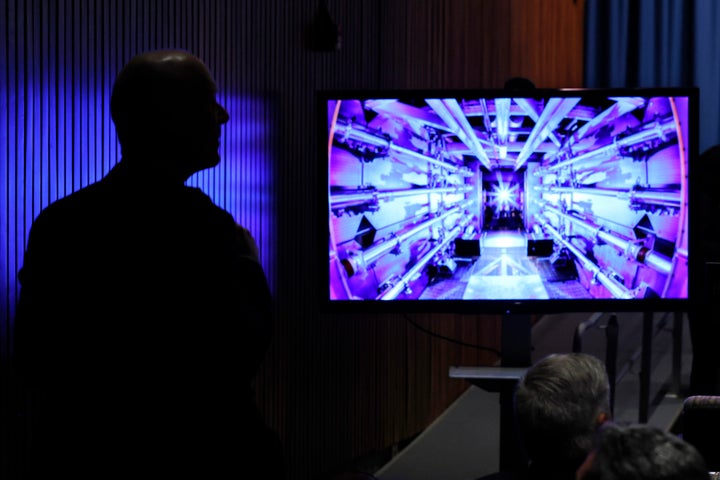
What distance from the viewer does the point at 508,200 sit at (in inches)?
113

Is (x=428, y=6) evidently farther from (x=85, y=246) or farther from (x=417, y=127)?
(x=85, y=246)

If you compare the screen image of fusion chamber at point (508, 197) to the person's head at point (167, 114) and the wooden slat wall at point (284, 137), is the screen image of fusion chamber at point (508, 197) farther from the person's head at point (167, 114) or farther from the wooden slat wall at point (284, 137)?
the person's head at point (167, 114)

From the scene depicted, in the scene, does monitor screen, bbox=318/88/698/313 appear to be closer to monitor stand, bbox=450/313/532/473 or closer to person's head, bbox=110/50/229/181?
monitor stand, bbox=450/313/532/473

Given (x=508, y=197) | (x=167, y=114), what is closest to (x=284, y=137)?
(x=508, y=197)

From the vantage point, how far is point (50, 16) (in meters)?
2.18

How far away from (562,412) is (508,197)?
113 cm

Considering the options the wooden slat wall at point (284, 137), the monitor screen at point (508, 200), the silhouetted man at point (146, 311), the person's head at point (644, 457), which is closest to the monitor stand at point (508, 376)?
the monitor screen at point (508, 200)

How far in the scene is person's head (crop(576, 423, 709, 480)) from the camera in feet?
3.69

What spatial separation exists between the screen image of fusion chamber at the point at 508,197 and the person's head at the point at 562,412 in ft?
3.27

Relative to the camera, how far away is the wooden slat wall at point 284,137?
2.14 m

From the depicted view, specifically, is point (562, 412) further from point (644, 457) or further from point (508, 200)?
point (508, 200)

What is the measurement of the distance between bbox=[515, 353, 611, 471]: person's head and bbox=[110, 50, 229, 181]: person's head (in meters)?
0.79

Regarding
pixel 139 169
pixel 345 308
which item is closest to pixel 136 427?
pixel 139 169

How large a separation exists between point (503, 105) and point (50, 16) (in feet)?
4.38
